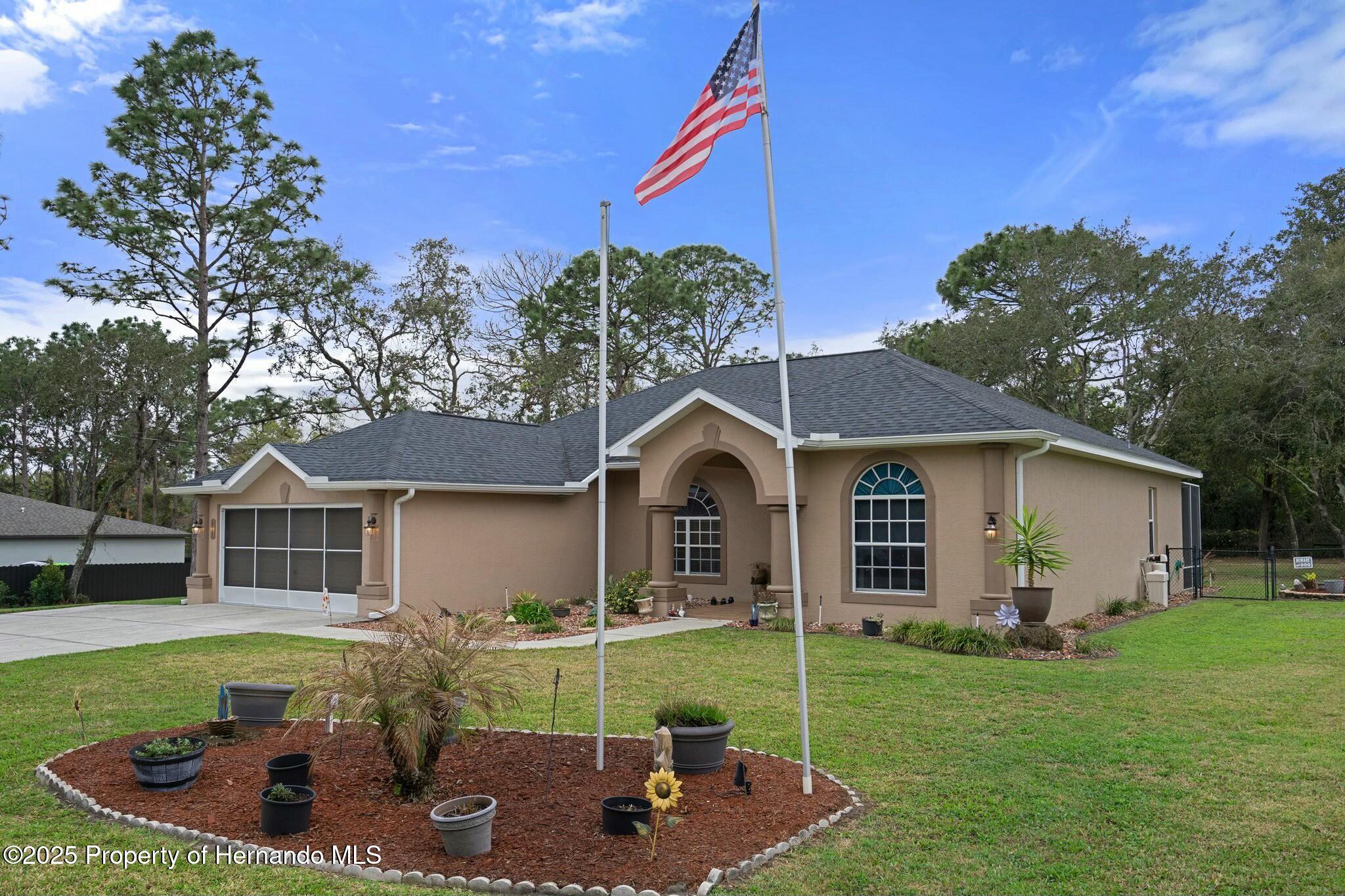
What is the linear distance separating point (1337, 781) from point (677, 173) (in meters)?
6.39

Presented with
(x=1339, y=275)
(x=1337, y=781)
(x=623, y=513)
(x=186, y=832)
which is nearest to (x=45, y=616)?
Answer: (x=623, y=513)

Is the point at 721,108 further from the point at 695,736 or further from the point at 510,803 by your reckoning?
the point at 510,803

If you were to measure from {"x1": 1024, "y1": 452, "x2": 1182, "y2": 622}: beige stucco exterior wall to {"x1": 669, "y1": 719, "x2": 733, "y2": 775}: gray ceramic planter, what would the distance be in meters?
9.38

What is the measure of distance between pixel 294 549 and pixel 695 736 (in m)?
14.6

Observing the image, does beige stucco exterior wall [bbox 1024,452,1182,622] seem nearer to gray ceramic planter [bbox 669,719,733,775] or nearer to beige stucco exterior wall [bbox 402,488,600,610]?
beige stucco exterior wall [bbox 402,488,600,610]

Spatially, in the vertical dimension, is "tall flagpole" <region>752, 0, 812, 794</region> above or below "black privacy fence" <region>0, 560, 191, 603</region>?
above

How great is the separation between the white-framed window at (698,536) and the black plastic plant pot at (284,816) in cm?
1396

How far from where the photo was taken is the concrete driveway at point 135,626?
44.9ft

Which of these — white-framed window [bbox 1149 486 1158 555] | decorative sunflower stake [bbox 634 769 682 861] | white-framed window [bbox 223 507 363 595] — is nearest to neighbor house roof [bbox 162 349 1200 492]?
white-framed window [bbox 1149 486 1158 555]

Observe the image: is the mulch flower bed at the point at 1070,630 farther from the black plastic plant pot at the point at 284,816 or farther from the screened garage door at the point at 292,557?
the black plastic plant pot at the point at 284,816

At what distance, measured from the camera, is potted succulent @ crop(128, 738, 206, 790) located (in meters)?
5.85

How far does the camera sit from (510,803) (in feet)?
18.6

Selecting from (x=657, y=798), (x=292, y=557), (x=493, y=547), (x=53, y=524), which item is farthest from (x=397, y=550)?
(x=53, y=524)

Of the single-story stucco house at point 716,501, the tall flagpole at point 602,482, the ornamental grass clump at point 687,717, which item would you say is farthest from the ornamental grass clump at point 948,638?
the tall flagpole at point 602,482
